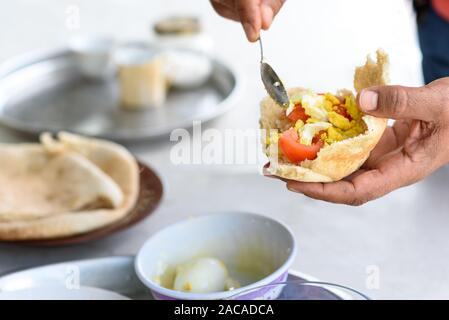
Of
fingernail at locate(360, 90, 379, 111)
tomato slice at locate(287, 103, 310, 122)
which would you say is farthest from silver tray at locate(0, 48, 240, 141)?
fingernail at locate(360, 90, 379, 111)

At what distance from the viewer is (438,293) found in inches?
43.7

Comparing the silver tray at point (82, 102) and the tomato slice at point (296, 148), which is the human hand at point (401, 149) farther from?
the silver tray at point (82, 102)

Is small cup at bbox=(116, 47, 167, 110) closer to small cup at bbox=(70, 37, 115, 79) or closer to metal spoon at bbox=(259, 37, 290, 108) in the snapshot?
small cup at bbox=(70, 37, 115, 79)

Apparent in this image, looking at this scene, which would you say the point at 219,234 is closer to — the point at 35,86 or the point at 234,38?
the point at 35,86

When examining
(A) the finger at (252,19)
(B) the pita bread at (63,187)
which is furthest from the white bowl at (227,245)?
(A) the finger at (252,19)

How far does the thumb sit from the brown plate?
477 mm

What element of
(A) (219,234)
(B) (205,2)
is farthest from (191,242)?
(B) (205,2)

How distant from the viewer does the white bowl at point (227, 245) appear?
3.48 feet

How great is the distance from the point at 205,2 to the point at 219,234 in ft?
5.67

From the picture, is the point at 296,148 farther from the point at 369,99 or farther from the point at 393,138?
the point at 393,138

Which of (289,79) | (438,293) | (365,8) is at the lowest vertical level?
A: (438,293)

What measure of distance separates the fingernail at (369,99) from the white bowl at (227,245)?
0.23m

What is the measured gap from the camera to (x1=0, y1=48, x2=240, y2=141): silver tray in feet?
5.41

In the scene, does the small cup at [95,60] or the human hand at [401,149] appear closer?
the human hand at [401,149]
